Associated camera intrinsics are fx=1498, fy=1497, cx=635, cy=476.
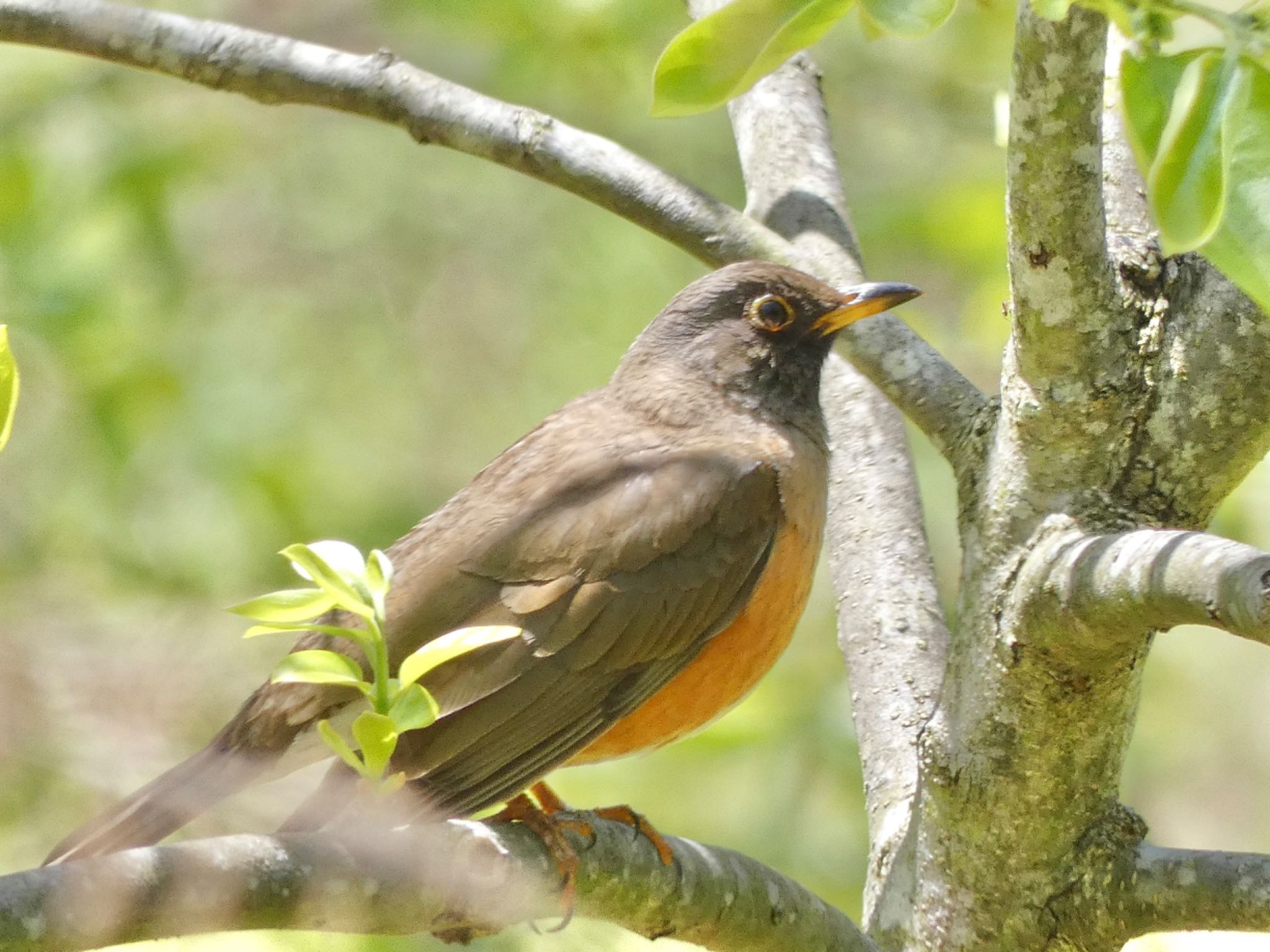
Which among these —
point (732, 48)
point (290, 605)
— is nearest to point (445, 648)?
point (290, 605)

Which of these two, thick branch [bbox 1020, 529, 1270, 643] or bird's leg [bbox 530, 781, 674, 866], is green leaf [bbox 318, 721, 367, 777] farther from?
thick branch [bbox 1020, 529, 1270, 643]

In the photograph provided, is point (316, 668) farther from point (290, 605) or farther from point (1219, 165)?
point (1219, 165)

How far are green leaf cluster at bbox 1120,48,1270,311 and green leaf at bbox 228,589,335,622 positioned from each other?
123 cm

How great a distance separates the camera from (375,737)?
7.06 ft

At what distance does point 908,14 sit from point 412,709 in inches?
46.1

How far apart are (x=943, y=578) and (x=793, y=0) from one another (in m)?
5.02

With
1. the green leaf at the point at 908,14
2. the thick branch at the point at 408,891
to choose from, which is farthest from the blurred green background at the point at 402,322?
the green leaf at the point at 908,14

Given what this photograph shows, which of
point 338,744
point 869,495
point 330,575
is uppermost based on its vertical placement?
point 869,495

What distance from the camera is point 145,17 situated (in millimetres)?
3697

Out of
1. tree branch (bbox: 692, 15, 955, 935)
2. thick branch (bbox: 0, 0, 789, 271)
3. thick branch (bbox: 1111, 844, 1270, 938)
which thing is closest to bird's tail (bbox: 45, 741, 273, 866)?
tree branch (bbox: 692, 15, 955, 935)

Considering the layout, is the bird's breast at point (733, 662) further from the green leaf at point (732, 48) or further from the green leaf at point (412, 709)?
the green leaf at point (732, 48)

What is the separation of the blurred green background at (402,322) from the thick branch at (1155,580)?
1.94m

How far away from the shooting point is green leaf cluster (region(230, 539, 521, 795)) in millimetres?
2143

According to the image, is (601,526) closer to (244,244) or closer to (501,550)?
(501,550)
